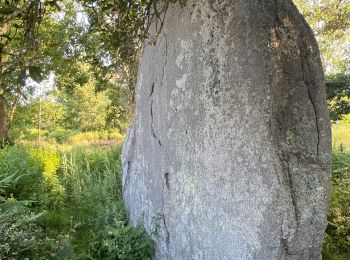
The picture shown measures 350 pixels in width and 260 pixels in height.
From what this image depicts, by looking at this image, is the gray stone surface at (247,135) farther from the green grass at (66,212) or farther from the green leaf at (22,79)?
the green leaf at (22,79)

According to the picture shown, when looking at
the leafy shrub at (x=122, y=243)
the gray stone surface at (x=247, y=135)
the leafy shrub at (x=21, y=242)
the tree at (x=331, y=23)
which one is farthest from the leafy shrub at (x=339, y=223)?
the tree at (x=331, y=23)

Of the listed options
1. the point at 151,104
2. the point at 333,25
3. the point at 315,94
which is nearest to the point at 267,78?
the point at 315,94

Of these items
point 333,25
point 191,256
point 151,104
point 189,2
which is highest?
point 333,25

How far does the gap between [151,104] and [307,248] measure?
2.22m

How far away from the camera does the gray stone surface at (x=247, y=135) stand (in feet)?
9.92

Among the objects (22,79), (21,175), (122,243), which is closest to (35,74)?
(22,79)

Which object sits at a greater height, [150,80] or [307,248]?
[150,80]

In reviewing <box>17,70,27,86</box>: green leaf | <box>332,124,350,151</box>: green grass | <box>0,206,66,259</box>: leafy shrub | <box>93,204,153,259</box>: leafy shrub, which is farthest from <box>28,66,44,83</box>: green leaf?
<box>332,124,350,151</box>: green grass

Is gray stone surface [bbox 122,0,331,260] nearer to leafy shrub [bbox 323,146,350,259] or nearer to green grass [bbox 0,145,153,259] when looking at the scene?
green grass [bbox 0,145,153,259]

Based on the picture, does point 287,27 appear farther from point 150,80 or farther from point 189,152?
point 150,80

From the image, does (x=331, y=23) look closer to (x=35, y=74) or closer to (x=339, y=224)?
(x=339, y=224)

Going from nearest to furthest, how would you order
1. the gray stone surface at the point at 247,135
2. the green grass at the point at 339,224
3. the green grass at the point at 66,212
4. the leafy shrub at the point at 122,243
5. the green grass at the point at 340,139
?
1. the gray stone surface at the point at 247,135
2. the green grass at the point at 66,212
3. the leafy shrub at the point at 122,243
4. the green grass at the point at 339,224
5. the green grass at the point at 340,139

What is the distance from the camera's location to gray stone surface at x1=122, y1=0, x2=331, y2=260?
302 cm

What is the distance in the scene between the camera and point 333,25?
9.79m
